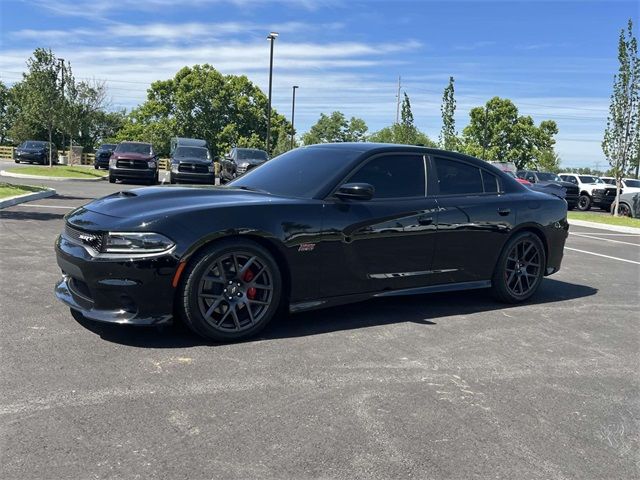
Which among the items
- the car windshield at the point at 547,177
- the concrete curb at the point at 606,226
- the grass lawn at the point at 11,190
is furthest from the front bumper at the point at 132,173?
the car windshield at the point at 547,177

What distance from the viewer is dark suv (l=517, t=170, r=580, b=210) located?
87.4 ft

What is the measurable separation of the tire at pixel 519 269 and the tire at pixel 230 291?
2.61 meters

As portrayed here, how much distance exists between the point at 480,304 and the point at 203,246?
3.20 metres

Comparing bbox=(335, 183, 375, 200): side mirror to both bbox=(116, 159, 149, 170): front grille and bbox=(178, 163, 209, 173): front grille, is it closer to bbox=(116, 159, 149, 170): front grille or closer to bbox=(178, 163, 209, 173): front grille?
bbox=(178, 163, 209, 173): front grille

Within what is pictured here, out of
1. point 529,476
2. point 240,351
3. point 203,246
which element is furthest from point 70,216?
point 529,476

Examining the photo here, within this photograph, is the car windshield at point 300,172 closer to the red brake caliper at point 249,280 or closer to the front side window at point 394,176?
the front side window at point 394,176

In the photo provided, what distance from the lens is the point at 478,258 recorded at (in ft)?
18.7

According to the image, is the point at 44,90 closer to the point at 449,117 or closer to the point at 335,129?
the point at 449,117

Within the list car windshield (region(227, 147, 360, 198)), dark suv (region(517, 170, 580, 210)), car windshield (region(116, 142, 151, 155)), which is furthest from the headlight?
dark suv (region(517, 170, 580, 210))

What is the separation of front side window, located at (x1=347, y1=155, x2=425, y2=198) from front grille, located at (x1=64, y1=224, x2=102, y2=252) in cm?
211

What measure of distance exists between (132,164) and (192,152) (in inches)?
94.9

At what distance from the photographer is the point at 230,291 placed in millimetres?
4258

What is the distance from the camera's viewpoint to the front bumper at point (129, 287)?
3.92 metres

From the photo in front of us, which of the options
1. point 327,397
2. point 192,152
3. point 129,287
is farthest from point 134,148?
point 327,397
